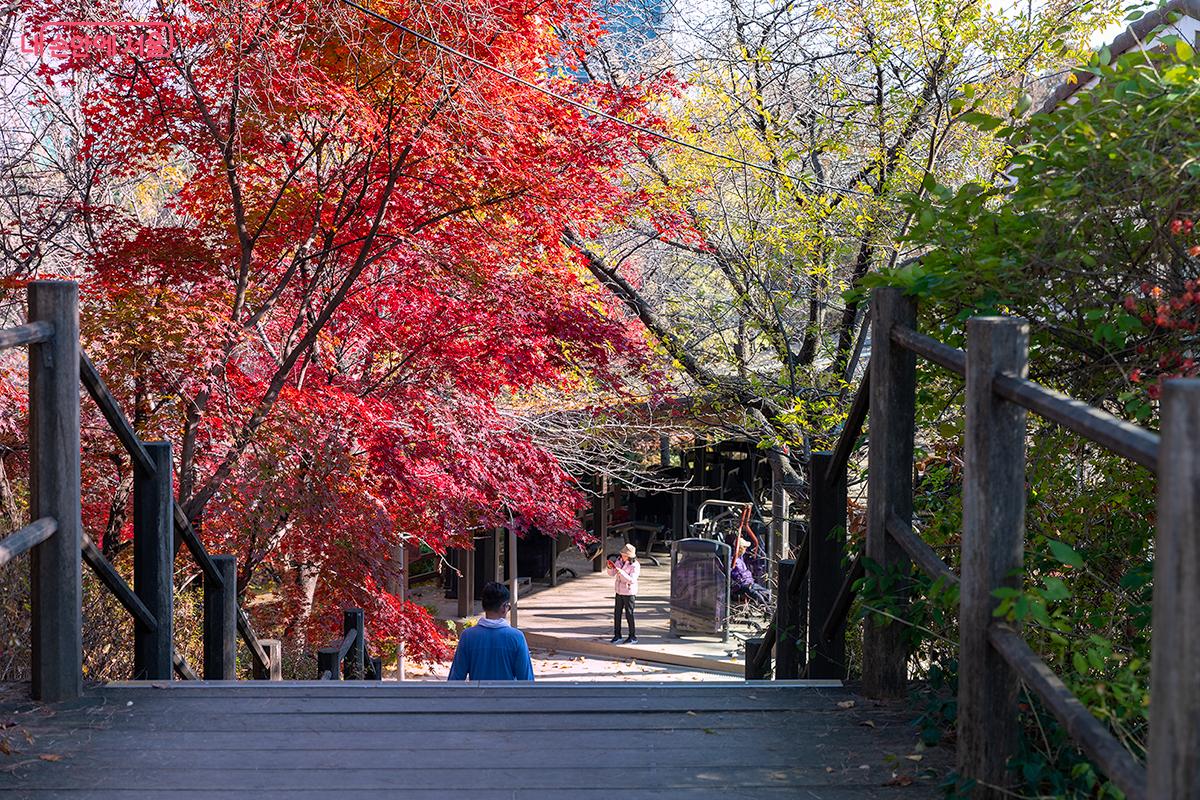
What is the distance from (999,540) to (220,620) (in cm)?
354

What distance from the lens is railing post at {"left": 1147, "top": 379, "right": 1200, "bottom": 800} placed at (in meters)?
1.54

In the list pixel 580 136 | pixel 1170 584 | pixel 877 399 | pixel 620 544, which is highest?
pixel 580 136

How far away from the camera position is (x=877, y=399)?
10.9 feet

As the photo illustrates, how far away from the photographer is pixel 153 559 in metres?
4.02

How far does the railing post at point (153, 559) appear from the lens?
157 inches

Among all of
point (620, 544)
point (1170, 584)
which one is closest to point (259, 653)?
point (1170, 584)

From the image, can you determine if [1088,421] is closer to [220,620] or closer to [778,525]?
[220,620]

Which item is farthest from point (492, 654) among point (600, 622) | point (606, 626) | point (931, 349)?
point (600, 622)

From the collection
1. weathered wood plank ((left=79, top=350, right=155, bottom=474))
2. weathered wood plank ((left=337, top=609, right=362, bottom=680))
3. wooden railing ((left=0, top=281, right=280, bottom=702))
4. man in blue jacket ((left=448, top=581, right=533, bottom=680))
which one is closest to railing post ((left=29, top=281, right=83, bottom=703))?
wooden railing ((left=0, top=281, right=280, bottom=702))

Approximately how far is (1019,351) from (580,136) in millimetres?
5323

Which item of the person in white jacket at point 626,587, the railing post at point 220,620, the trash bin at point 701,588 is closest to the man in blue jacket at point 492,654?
the railing post at point 220,620

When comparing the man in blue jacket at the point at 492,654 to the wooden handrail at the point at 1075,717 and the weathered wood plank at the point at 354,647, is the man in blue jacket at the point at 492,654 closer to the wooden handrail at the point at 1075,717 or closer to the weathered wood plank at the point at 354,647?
the weathered wood plank at the point at 354,647

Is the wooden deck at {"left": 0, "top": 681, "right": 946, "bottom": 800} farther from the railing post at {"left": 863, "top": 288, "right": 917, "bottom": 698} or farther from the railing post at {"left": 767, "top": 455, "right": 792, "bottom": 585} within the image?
the railing post at {"left": 767, "top": 455, "right": 792, "bottom": 585}

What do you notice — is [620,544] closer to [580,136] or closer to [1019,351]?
[580,136]
